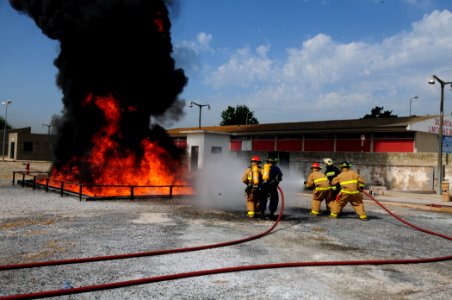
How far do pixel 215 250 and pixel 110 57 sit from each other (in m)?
11.8

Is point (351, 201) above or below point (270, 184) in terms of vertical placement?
below

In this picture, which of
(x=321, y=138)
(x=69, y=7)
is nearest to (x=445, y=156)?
(x=321, y=138)

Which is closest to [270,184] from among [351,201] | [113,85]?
[351,201]

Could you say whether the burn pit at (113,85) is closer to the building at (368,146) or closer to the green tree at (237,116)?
the building at (368,146)

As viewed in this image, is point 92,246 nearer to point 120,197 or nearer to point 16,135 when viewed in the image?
point 120,197

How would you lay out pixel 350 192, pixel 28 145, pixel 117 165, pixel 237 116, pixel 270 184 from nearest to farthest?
pixel 270 184 → pixel 350 192 → pixel 117 165 → pixel 28 145 → pixel 237 116

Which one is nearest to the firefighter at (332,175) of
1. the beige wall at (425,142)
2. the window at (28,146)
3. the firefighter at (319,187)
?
the firefighter at (319,187)

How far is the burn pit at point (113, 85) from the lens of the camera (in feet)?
48.6

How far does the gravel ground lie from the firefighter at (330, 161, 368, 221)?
0.40 meters

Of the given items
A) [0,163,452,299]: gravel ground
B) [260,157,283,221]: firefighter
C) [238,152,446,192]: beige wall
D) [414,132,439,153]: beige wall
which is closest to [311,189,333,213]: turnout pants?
[0,163,452,299]: gravel ground

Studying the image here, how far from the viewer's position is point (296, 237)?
25.2 ft

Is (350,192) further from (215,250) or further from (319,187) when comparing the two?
(215,250)

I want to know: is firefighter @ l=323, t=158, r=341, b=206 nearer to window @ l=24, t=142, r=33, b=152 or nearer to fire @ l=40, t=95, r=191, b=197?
fire @ l=40, t=95, r=191, b=197

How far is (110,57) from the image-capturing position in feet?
51.5
